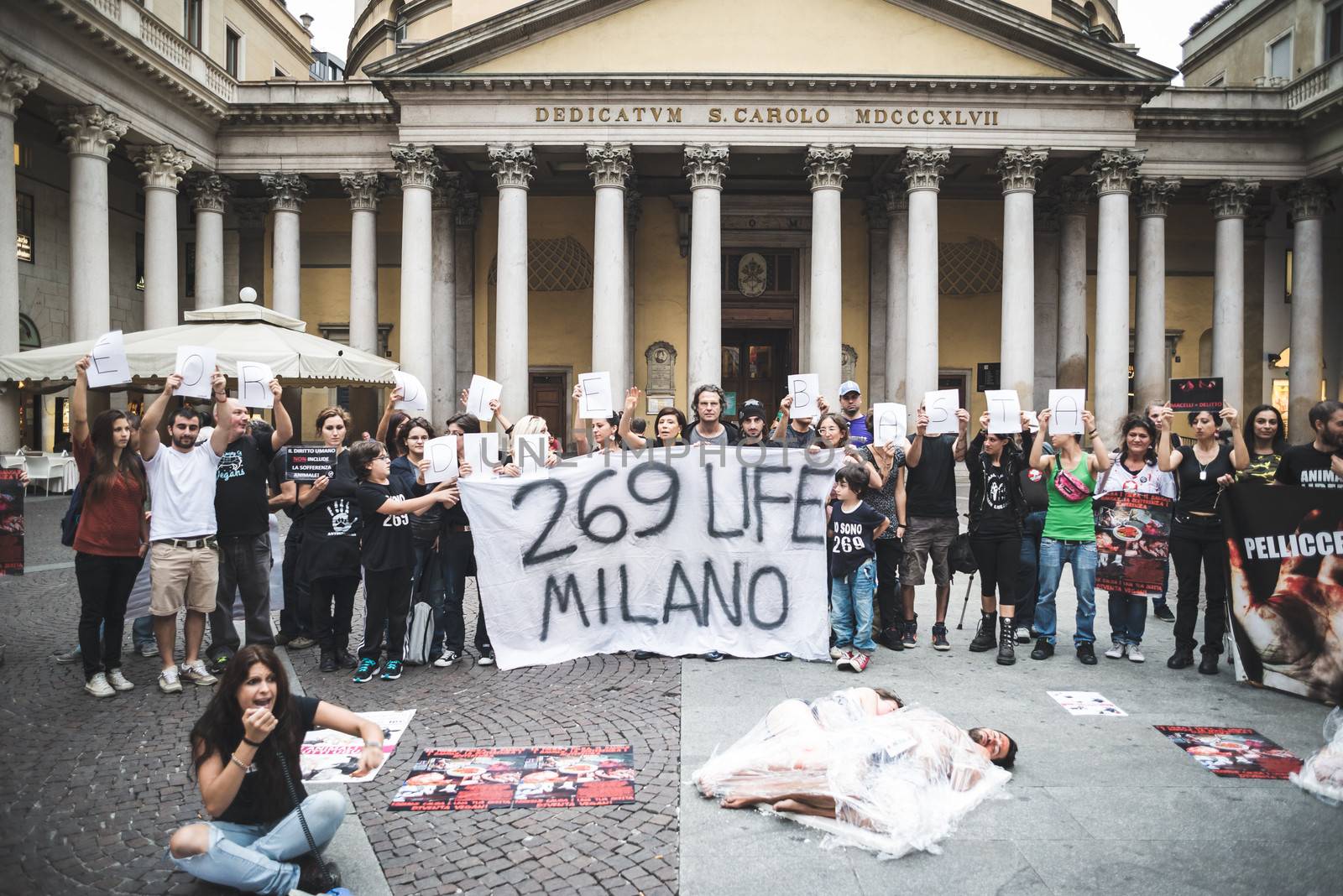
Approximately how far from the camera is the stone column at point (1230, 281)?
23.9 metres

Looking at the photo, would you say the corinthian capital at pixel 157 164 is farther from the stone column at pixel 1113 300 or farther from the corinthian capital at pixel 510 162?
the stone column at pixel 1113 300

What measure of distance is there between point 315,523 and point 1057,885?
582 cm

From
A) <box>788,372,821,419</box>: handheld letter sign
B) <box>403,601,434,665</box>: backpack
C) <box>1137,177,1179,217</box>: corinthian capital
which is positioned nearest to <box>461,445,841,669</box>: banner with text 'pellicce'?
<box>403,601,434,665</box>: backpack

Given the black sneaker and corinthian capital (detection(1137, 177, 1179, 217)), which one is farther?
corinthian capital (detection(1137, 177, 1179, 217))

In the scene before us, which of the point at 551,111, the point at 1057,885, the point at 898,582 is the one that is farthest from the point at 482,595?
the point at 551,111

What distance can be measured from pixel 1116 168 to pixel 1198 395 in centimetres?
1650

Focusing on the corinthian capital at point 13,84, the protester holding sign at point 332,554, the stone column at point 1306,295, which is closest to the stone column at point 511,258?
the corinthian capital at point 13,84

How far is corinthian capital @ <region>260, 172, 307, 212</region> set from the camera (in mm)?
24656

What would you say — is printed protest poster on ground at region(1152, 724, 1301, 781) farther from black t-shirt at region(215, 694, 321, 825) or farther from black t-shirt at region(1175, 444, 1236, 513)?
black t-shirt at region(215, 694, 321, 825)

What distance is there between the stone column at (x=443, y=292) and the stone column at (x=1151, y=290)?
1947cm

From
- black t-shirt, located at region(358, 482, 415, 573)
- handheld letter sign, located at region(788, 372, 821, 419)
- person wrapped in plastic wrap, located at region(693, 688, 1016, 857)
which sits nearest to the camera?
person wrapped in plastic wrap, located at region(693, 688, 1016, 857)

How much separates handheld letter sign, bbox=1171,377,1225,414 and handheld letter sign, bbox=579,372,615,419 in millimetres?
5449

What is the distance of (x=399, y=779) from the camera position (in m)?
4.83

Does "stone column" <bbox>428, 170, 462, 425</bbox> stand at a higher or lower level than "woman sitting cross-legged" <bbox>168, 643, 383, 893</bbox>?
higher
